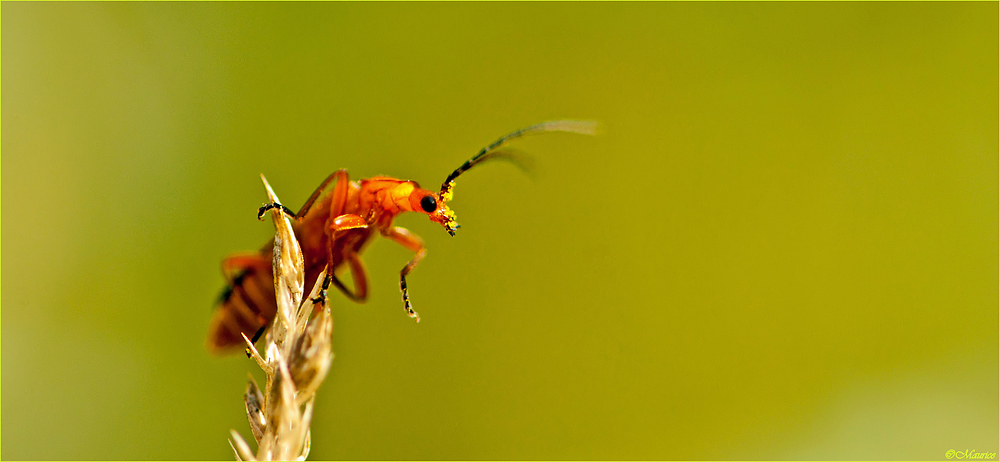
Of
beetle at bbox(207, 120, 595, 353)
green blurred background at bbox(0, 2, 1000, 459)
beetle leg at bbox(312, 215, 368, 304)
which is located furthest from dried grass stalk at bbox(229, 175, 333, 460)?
green blurred background at bbox(0, 2, 1000, 459)

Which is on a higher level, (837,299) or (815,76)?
(815,76)

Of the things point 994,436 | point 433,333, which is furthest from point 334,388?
point 994,436

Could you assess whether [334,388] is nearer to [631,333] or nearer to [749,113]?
[631,333]

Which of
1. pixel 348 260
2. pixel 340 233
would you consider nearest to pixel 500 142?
pixel 340 233

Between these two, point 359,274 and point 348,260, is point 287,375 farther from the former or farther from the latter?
point 359,274

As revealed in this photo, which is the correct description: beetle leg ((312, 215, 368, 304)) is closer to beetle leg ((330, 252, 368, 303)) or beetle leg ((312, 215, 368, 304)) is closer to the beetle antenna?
beetle leg ((330, 252, 368, 303))
